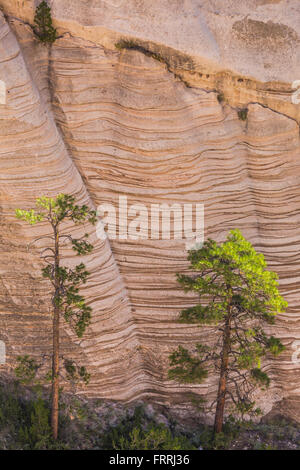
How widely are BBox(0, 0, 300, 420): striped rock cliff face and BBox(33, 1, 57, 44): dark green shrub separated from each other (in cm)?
26

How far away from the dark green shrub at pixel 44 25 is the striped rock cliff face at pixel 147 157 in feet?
0.86

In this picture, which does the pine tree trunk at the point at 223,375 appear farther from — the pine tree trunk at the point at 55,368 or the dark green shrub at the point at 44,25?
the dark green shrub at the point at 44,25

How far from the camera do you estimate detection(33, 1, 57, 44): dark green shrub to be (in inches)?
671

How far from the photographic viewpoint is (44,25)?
17.2 m

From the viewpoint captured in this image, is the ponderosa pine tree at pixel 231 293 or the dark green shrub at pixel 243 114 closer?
the ponderosa pine tree at pixel 231 293

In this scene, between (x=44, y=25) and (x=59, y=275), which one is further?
(x=44, y=25)

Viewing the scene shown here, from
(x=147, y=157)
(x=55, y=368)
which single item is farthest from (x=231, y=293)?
(x=147, y=157)

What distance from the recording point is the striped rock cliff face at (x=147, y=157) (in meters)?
16.9

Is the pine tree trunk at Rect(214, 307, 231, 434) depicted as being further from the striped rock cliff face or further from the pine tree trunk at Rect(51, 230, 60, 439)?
the pine tree trunk at Rect(51, 230, 60, 439)

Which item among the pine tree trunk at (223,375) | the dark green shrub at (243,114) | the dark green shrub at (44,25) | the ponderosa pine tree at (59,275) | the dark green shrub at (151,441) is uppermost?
the dark green shrub at (44,25)

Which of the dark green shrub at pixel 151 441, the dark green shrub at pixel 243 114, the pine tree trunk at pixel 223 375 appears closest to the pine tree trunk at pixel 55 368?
the dark green shrub at pixel 151 441

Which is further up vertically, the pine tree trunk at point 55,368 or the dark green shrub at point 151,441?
the pine tree trunk at point 55,368

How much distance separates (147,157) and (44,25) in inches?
228

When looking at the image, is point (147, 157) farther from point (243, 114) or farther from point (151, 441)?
point (151, 441)
